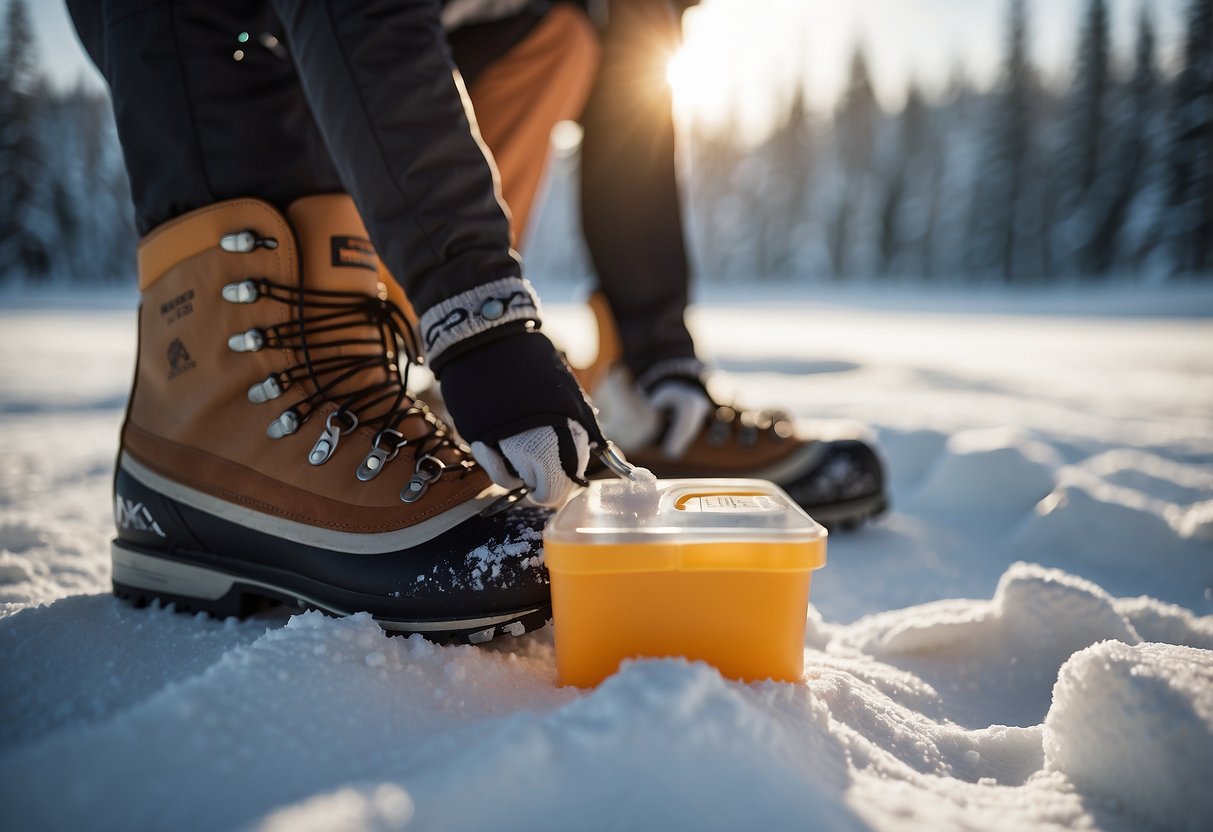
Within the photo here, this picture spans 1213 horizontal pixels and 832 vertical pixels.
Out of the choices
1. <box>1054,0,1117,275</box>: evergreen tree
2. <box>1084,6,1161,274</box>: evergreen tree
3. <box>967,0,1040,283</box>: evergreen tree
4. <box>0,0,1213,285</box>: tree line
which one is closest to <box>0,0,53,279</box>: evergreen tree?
<box>0,0,1213,285</box>: tree line

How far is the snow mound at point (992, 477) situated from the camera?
1246 mm

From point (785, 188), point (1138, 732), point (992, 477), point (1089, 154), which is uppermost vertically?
point (1138, 732)

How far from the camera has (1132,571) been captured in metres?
0.96

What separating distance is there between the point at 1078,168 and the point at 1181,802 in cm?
2139

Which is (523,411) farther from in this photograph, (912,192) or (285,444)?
(912,192)

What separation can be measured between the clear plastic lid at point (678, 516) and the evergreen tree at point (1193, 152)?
1902 centimetres

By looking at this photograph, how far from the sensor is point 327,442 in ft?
2.14

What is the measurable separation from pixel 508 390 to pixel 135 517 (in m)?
0.47

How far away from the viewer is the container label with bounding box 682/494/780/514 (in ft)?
1.73

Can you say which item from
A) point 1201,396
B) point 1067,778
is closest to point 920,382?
point 1201,396

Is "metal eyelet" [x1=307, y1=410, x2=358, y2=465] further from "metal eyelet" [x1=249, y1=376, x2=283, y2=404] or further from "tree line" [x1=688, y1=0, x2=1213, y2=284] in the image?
"tree line" [x1=688, y1=0, x2=1213, y2=284]

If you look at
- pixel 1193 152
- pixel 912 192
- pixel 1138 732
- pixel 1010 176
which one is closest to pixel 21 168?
pixel 1138 732

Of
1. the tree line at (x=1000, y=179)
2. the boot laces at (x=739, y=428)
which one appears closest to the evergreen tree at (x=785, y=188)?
the tree line at (x=1000, y=179)

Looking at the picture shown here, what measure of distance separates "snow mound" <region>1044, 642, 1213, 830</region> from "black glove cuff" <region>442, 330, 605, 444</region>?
403 mm
